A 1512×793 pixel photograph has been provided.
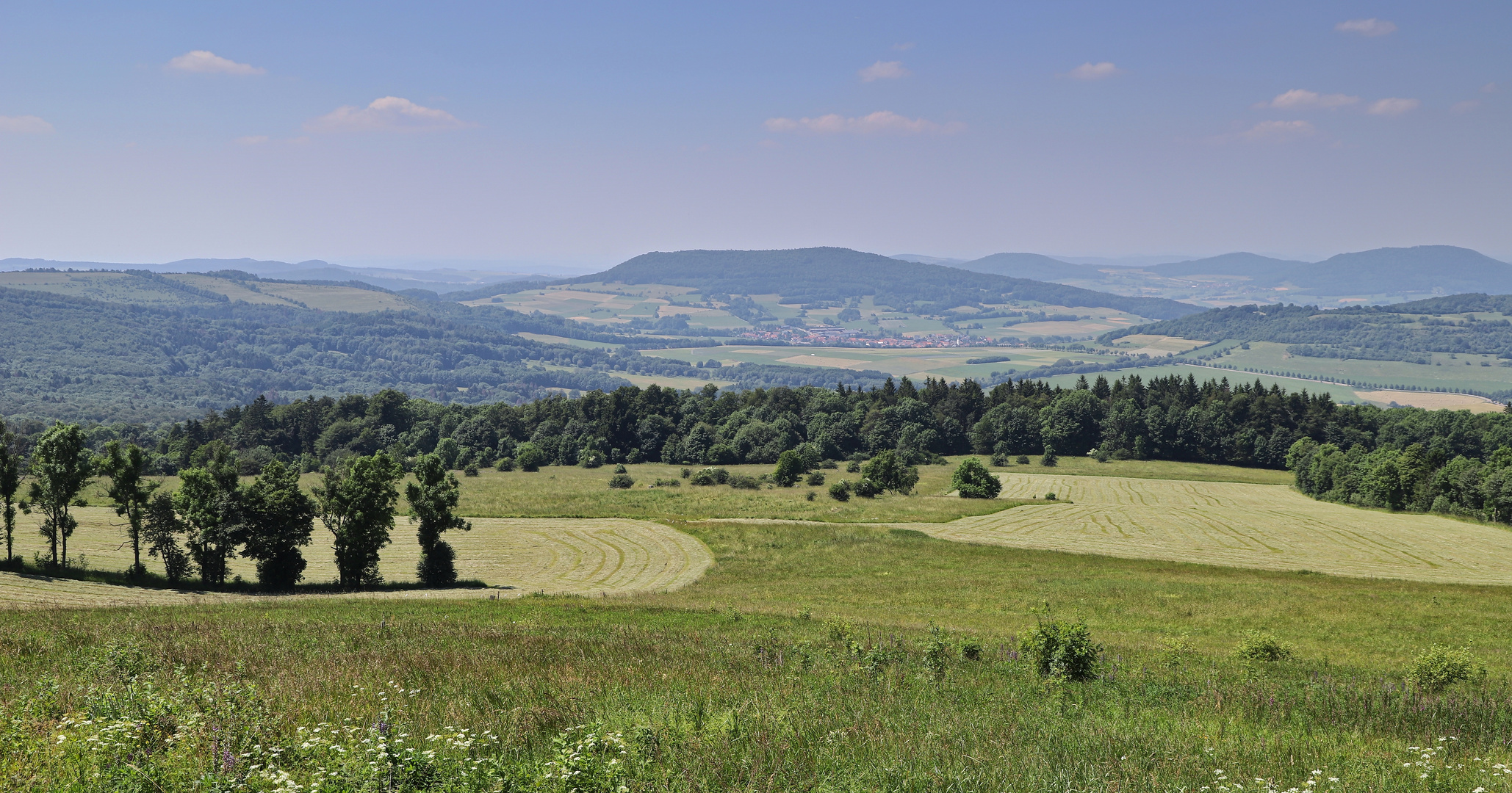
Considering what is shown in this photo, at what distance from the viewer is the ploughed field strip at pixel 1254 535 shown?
6038 centimetres

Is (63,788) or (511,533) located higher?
(63,788)

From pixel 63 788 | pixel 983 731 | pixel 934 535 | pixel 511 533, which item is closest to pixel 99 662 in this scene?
pixel 63 788

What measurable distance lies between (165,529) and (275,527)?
5.81 metres

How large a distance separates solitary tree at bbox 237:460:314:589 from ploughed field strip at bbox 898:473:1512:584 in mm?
49927

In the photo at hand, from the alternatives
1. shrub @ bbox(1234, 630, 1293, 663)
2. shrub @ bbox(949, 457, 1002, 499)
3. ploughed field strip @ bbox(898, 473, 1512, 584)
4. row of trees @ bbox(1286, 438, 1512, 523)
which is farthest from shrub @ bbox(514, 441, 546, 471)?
shrub @ bbox(1234, 630, 1293, 663)

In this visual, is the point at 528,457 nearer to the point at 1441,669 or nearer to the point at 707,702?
the point at 1441,669

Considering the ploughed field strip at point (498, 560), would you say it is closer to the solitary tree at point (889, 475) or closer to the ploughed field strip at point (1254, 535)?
the ploughed field strip at point (1254, 535)

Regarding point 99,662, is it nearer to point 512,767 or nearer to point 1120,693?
Answer: point 512,767

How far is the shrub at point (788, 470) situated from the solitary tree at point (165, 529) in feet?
260

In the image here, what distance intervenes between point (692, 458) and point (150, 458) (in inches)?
3548

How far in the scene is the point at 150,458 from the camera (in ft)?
437

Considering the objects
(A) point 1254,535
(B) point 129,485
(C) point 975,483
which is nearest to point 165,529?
(B) point 129,485

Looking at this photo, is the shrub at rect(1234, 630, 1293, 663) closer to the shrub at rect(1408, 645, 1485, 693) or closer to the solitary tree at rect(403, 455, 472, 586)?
the shrub at rect(1408, 645, 1485, 693)

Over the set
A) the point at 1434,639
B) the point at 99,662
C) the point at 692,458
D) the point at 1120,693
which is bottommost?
the point at 692,458
